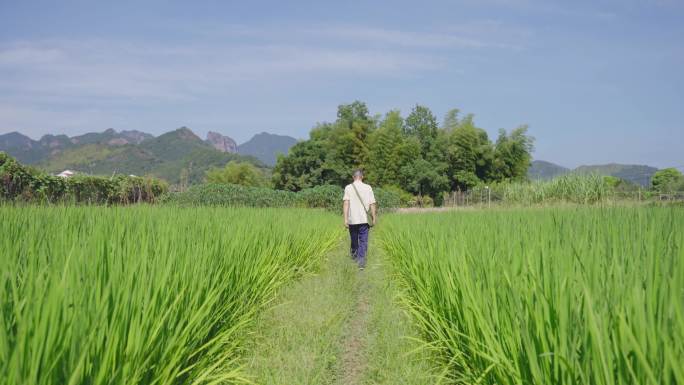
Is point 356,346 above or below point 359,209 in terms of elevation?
below

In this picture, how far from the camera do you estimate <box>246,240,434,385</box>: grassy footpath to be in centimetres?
293

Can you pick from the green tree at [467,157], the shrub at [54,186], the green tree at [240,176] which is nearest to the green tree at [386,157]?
the green tree at [467,157]

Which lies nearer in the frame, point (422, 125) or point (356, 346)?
point (356, 346)

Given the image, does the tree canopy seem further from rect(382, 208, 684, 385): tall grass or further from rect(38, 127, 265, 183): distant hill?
rect(38, 127, 265, 183): distant hill

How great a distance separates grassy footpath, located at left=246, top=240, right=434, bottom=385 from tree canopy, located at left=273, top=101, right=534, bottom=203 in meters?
38.3

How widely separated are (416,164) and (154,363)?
42184mm

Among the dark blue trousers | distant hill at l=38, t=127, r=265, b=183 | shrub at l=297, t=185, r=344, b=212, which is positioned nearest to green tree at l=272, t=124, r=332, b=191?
shrub at l=297, t=185, r=344, b=212

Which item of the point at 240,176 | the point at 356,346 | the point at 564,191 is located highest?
the point at 240,176

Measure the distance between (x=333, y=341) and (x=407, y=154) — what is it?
41.9 meters

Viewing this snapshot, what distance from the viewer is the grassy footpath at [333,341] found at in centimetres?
293

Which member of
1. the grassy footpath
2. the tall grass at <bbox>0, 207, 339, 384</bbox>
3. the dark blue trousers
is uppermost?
the tall grass at <bbox>0, 207, 339, 384</bbox>

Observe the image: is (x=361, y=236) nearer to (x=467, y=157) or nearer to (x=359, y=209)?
(x=359, y=209)

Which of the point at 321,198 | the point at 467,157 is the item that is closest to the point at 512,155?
the point at 467,157

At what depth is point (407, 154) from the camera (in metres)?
44.8
